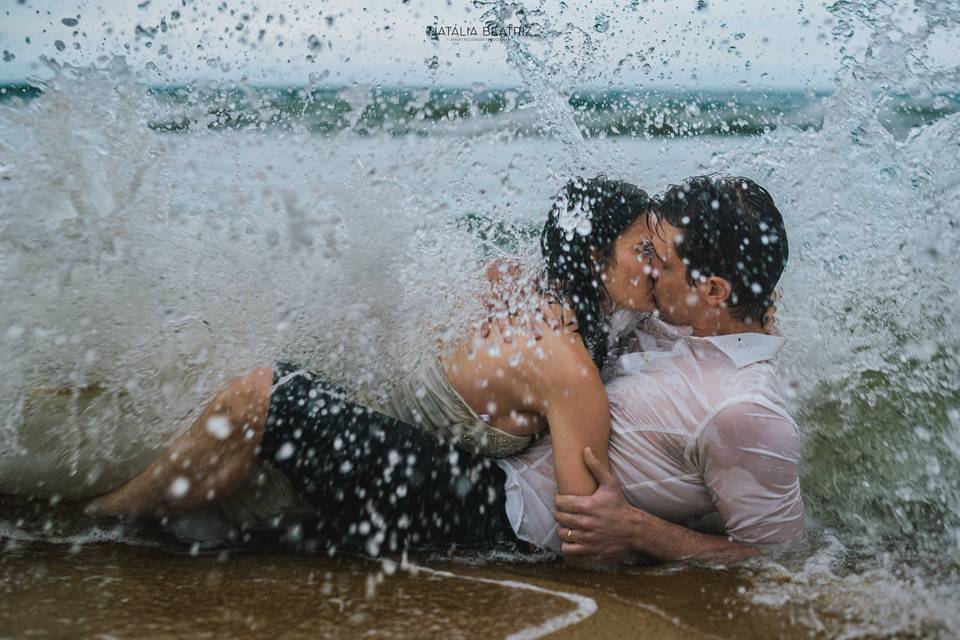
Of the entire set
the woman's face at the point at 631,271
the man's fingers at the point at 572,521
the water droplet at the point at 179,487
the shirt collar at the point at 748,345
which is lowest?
the man's fingers at the point at 572,521

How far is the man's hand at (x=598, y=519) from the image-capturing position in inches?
104

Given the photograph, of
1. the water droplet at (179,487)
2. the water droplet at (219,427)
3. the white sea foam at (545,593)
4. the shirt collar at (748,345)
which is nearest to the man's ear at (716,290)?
the shirt collar at (748,345)

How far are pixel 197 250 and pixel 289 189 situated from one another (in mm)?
419

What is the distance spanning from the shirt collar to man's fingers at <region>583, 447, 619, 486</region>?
539 millimetres

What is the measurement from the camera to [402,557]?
274cm

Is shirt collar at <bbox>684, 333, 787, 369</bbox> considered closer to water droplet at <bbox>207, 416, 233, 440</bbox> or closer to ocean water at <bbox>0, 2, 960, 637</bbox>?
ocean water at <bbox>0, 2, 960, 637</bbox>

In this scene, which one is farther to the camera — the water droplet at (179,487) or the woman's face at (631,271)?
the woman's face at (631,271)

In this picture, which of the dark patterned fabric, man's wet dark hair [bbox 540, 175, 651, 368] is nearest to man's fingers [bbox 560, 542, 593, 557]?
the dark patterned fabric

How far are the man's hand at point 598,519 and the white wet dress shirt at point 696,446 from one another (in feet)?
0.45

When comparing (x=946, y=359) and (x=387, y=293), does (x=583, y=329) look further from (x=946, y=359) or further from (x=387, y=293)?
(x=946, y=359)

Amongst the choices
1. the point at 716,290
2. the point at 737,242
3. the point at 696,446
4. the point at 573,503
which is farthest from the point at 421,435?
the point at 737,242

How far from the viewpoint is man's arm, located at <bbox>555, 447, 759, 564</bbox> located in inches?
104

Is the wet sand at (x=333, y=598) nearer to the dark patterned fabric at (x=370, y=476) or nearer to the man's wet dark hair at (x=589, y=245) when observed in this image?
the dark patterned fabric at (x=370, y=476)

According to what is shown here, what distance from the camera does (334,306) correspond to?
3.21 meters
